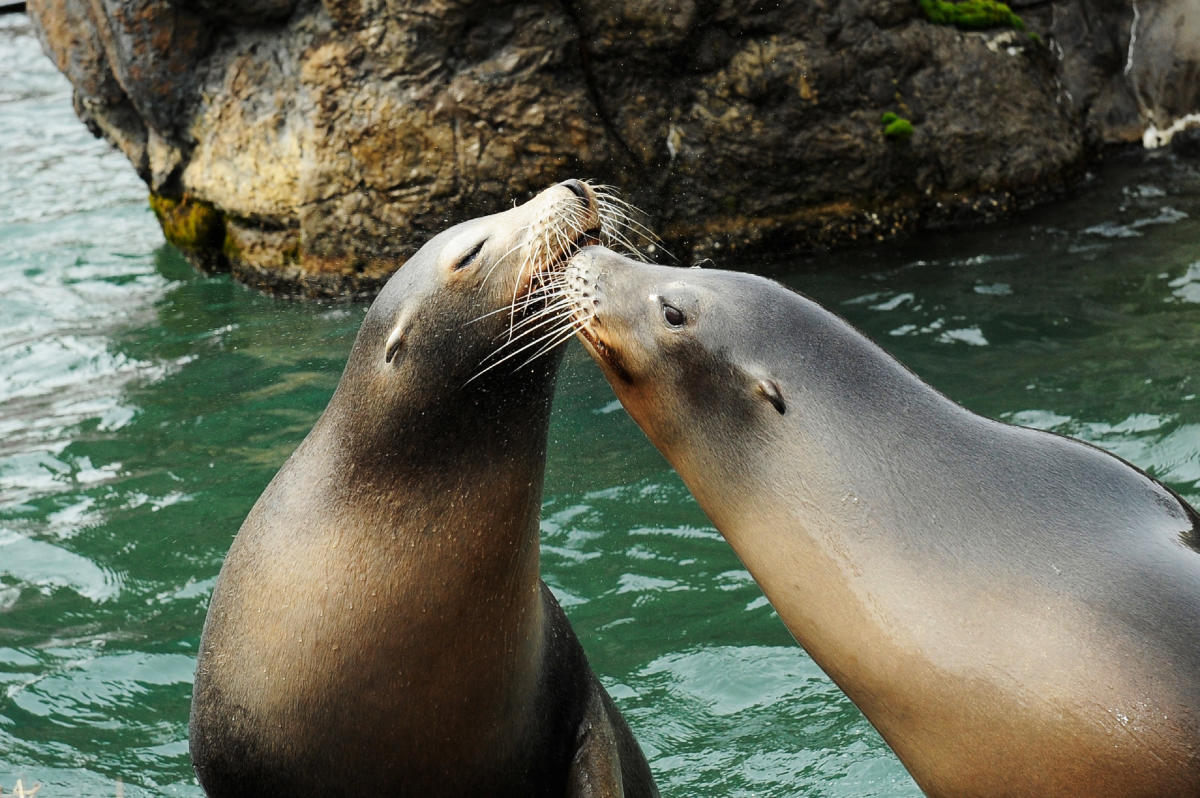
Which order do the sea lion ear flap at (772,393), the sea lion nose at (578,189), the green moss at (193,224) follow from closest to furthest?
1. the sea lion ear flap at (772,393)
2. the sea lion nose at (578,189)
3. the green moss at (193,224)

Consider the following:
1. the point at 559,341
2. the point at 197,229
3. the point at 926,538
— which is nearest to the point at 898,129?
the point at 197,229

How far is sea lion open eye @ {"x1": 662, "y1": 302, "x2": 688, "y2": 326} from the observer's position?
13.1ft

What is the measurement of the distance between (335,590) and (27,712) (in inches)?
96.6

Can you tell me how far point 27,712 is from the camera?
571 cm

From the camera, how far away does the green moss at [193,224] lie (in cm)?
1040

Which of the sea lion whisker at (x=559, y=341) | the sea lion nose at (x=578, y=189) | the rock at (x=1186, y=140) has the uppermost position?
the sea lion nose at (x=578, y=189)

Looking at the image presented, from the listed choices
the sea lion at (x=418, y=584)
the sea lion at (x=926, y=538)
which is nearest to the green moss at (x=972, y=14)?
the sea lion at (x=418, y=584)

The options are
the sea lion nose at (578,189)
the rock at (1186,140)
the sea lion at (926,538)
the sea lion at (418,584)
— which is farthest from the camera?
the rock at (1186,140)

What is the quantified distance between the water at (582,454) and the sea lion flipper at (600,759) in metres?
0.63

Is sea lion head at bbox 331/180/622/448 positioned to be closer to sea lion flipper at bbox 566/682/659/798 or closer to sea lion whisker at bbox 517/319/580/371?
sea lion whisker at bbox 517/319/580/371

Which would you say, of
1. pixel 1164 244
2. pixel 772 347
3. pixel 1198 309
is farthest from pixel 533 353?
pixel 1164 244

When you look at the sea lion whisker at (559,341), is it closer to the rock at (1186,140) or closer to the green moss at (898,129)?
the green moss at (898,129)

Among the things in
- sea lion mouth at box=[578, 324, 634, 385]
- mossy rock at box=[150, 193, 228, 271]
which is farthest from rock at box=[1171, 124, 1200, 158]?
sea lion mouth at box=[578, 324, 634, 385]

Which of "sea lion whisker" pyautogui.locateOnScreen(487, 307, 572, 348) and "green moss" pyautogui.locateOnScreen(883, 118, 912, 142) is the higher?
"sea lion whisker" pyautogui.locateOnScreen(487, 307, 572, 348)
